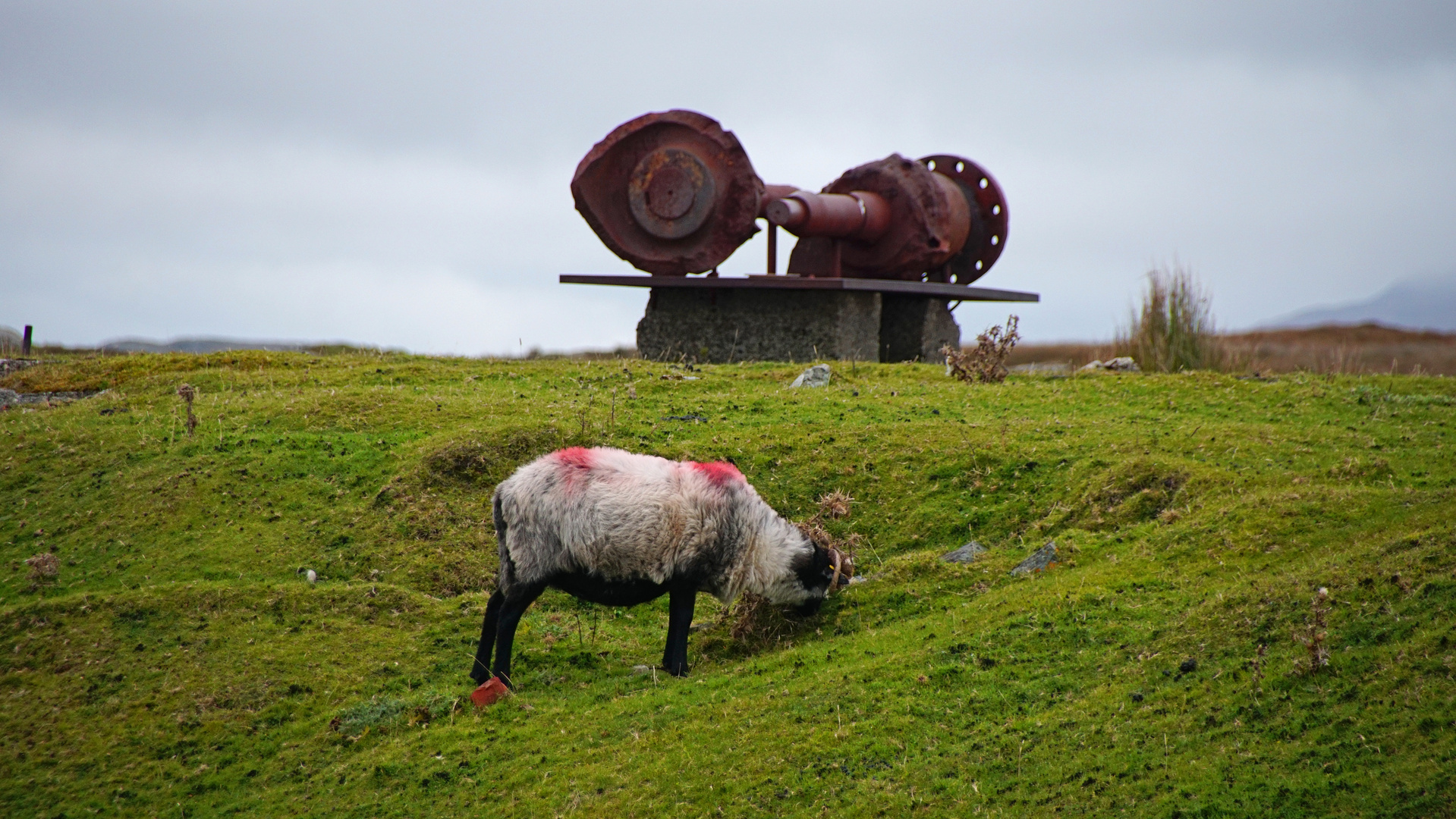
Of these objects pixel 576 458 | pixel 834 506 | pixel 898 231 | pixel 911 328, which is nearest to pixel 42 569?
pixel 576 458

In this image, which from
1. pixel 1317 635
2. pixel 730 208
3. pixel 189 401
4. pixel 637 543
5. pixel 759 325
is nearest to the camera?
pixel 1317 635

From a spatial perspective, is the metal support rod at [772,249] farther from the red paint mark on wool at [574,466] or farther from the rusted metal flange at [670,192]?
the red paint mark on wool at [574,466]

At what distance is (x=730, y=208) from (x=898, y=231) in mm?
4057

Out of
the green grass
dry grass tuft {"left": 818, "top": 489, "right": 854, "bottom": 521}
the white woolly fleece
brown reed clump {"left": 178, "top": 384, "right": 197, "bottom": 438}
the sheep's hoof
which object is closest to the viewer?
the green grass

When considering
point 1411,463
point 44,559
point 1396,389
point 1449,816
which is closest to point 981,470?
point 1411,463

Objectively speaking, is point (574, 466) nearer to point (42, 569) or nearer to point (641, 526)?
point (641, 526)

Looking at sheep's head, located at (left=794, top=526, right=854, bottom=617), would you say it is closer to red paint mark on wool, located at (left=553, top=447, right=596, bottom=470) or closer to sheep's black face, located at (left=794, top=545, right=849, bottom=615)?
sheep's black face, located at (left=794, top=545, right=849, bottom=615)

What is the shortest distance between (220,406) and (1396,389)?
16080 mm

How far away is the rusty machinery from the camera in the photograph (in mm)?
19156

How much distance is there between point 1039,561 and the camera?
948 centimetres

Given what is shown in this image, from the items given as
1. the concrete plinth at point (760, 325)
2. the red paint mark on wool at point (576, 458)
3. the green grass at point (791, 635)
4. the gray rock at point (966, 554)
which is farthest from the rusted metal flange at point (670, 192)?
the red paint mark on wool at point (576, 458)

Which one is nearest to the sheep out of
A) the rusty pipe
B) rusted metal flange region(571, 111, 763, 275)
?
rusted metal flange region(571, 111, 763, 275)

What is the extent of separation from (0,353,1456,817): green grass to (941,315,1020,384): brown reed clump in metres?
2.00

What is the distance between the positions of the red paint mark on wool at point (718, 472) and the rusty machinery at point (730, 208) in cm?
1062
